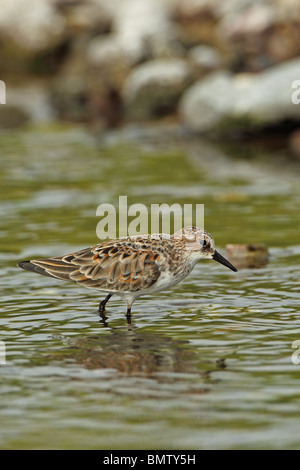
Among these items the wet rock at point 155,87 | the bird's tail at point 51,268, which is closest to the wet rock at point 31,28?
the wet rock at point 155,87

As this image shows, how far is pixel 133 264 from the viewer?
36.9 ft

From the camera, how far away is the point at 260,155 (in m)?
23.9

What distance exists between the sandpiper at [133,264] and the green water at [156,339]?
1.43 feet

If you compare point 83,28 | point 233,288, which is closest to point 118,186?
point 233,288

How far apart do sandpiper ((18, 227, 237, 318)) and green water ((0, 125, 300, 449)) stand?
436 mm

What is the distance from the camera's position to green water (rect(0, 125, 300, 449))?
26.3 feet

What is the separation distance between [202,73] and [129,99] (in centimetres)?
245

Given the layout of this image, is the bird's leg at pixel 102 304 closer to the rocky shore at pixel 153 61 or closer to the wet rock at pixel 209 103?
the rocky shore at pixel 153 61

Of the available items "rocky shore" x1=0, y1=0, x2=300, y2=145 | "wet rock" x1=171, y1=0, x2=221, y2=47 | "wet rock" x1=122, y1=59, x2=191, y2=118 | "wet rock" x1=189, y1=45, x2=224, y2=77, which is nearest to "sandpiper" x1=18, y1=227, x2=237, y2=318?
"rocky shore" x1=0, y1=0, x2=300, y2=145

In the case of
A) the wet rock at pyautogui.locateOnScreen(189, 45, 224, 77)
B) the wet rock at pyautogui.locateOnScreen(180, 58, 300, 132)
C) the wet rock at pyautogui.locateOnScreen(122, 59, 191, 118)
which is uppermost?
the wet rock at pyautogui.locateOnScreen(189, 45, 224, 77)

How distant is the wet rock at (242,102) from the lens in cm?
2441

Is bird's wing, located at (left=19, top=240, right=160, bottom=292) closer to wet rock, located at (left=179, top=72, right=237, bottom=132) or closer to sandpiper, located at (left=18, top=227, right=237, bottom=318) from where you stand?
sandpiper, located at (left=18, top=227, right=237, bottom=318)

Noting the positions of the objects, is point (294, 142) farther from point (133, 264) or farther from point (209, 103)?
point (133, 264)

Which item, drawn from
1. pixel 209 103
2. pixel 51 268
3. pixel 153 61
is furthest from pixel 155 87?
pixel 51 268
